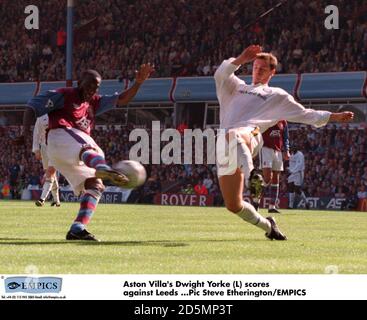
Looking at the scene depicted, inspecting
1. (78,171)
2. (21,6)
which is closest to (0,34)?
(21,6)

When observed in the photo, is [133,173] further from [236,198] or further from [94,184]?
[236,198]

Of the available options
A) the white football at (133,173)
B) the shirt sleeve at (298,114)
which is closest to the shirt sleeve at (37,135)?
the shirt sleeve at (298,114)

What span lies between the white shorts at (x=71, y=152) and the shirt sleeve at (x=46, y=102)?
34cm

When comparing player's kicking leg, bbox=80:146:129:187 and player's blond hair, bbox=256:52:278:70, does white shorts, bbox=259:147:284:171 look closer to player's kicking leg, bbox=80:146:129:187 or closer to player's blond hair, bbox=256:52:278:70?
player's blond hair, bbox=256:52:278:70

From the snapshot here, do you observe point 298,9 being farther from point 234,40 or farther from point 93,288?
point 93,288

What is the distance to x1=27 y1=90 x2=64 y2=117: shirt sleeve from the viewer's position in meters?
13.0

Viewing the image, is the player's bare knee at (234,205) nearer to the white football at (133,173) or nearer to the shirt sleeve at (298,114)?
the white football at (133,173)

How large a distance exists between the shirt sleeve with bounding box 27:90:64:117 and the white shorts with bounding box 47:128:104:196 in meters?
0.34

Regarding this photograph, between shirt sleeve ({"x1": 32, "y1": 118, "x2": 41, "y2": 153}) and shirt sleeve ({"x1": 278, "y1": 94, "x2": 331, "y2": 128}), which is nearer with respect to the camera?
shirt sleeve ({"x1": 278, "y1": 94, "x2": 331, "y2": 128})

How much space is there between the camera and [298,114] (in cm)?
1365

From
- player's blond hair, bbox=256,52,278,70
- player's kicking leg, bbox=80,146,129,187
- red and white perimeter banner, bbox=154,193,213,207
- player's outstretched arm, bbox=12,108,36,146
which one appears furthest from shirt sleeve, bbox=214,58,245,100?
red and white perimeter banner, bbox=154,193,213,207

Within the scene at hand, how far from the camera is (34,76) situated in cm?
4766

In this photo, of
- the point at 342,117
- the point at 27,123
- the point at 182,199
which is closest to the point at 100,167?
the point at 27,123

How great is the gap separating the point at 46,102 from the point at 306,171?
24731mm
